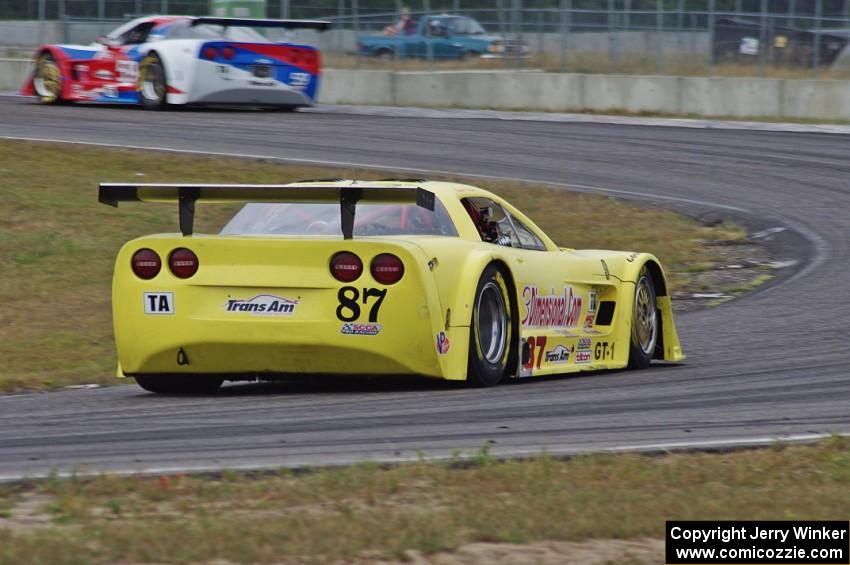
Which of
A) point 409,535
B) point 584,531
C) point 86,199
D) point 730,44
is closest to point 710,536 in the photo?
point 584,531

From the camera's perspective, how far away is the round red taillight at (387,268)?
7.03 meters

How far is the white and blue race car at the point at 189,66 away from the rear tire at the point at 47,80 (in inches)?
1.3

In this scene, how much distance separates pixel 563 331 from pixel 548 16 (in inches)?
861

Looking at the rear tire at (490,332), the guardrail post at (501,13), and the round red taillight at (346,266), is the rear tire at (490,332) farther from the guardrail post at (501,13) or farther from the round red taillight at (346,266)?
the guardrail post at (501,13)

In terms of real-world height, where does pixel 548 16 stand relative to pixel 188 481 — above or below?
above

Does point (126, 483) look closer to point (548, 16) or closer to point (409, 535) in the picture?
point (409, 535)

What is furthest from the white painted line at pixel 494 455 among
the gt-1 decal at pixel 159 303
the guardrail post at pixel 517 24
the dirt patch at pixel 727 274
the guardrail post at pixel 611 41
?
the guardrail post at pixel 517 24

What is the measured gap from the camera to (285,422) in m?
6.48

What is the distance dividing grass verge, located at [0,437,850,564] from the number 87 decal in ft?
7.54

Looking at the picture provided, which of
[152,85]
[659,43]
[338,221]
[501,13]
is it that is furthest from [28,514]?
[501,13]

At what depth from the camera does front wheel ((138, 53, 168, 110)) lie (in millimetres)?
23316

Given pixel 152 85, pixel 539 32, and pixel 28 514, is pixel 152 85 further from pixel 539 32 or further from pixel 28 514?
pixel 28 514

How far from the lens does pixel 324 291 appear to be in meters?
7.13

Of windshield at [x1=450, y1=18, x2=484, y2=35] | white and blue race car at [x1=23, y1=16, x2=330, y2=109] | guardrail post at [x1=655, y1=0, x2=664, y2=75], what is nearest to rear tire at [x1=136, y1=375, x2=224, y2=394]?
white and blue race car at [x1=23, y1=16, x2=330, y2=109]
